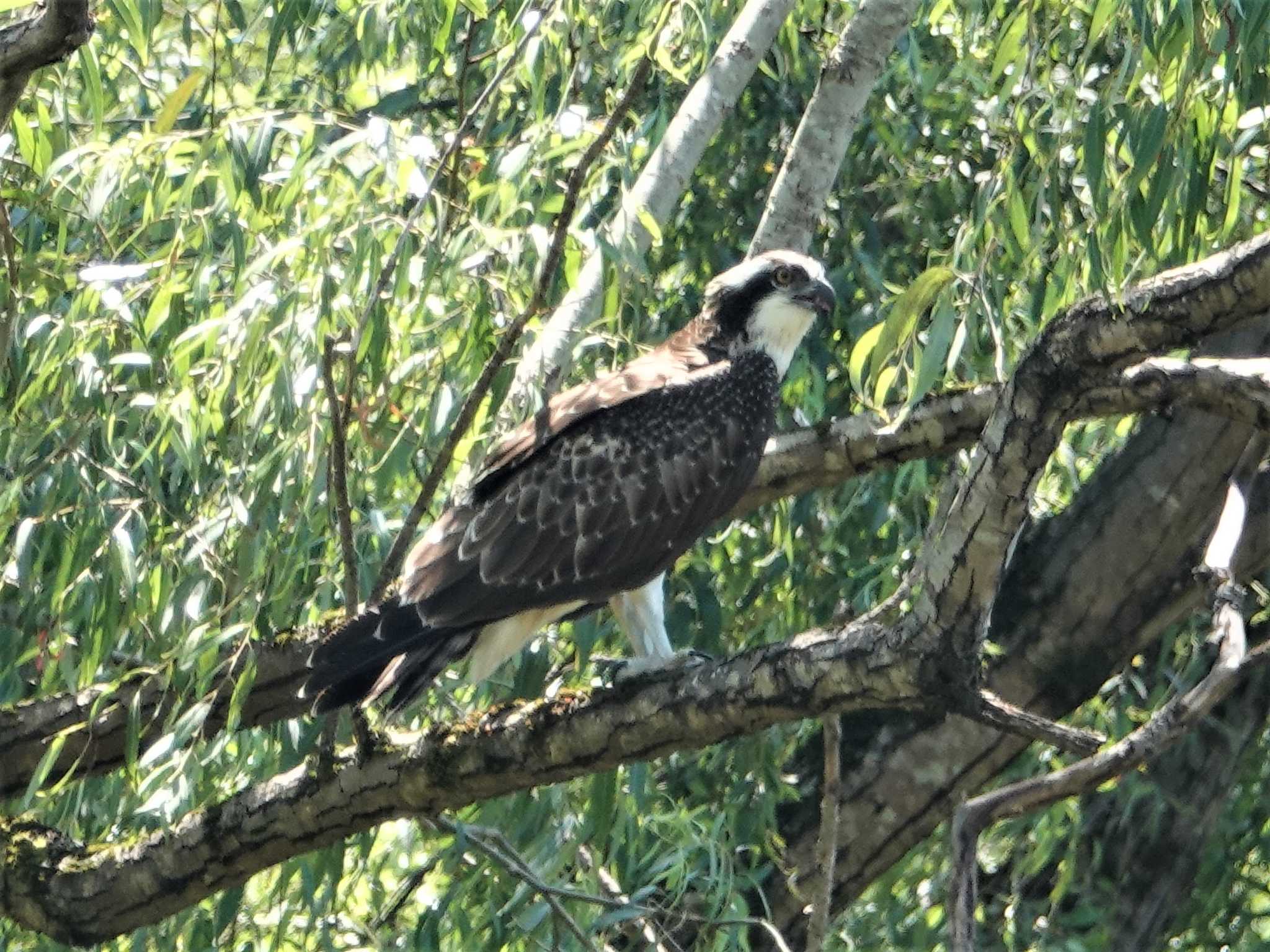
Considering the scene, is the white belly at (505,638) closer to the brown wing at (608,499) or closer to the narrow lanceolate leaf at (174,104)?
the brown wing at (608,499)

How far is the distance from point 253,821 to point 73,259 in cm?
117

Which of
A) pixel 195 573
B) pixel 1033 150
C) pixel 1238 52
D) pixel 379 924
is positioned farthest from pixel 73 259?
pixel 1238 52

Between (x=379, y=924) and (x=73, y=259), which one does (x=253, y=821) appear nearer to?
(x=379, y=924)

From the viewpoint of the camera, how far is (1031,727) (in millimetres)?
2736

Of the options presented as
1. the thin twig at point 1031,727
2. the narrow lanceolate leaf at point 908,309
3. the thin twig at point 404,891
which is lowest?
the thin twig at point 404,891

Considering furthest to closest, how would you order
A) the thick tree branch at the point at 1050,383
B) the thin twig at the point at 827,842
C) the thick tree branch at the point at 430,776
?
1. the thin twig at the point at 827,842
2. the thick tree branch at the point at 430,776
3. the thick tree branch at the point at 1050,383

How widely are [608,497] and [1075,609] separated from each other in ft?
3.61

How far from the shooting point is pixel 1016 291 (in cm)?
396

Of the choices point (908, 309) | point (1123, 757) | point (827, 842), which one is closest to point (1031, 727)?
point (1123, 757)

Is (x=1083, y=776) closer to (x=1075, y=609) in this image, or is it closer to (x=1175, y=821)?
(x=1075, y=609)

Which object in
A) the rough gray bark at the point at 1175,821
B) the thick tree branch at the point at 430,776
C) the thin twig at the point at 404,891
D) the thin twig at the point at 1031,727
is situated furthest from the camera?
the rough gray bark at the point at 1175,821

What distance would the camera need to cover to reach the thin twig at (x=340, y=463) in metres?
3.01

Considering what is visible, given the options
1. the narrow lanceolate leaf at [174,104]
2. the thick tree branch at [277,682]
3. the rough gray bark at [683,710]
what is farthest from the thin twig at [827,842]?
the narrow lanceolate leaf at [174,104]

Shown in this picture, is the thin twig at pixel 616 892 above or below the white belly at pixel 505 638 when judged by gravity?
below
